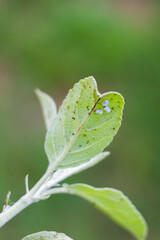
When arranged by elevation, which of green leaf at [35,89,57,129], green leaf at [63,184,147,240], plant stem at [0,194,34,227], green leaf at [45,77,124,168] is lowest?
green leaf at [63,184,147,240]

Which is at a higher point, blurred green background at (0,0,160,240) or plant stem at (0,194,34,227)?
blurred green background at (0,0,160,240)

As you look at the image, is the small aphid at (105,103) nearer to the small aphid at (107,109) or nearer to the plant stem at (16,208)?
the small aphid at (107,109)

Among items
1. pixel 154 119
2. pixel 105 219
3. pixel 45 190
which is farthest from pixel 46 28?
pixel 45 190

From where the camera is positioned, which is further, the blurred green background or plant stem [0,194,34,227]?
the blurred green background

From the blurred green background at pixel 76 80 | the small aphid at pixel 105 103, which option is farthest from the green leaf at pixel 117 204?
the blurred green background at pixel 76 80

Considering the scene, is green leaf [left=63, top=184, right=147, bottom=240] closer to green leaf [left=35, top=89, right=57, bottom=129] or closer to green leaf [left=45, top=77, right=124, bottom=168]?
green leaf [left=45, top=77, right=124, bottom=168]

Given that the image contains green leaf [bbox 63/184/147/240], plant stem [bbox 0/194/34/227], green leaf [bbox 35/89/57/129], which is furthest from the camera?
green leaf [bbox 35/89/57/129]

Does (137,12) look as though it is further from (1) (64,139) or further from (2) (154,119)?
(1) (64,139)

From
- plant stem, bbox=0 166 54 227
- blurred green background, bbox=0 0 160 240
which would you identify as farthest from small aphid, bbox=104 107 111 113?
blurred green background, bbox=0 0 160 240
